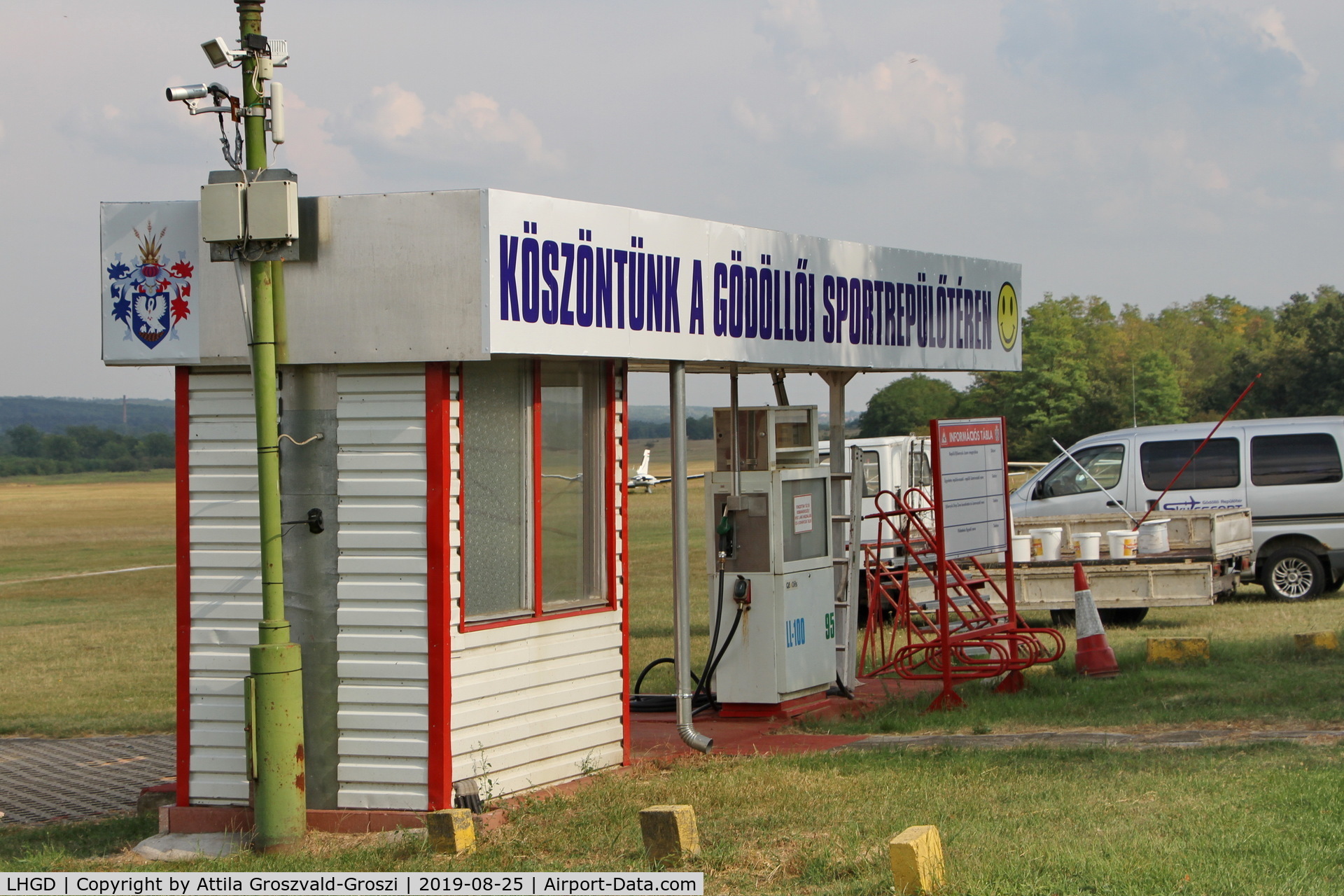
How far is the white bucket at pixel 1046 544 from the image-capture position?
55.9 ft

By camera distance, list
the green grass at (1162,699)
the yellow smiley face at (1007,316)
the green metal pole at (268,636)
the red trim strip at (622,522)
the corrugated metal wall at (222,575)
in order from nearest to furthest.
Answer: the green metal pole at (268,636), the corrugated metal wall at (222,575), the red trim strip at (622,522), the green grass at (1162,699), the yellow smiley face at (1007,316)

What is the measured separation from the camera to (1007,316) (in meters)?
13.3

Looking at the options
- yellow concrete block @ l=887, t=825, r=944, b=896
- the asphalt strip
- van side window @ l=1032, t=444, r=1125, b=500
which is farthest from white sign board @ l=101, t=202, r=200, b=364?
the asphalt strip

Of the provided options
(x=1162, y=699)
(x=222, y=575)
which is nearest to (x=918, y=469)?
(x=1162, y=699)

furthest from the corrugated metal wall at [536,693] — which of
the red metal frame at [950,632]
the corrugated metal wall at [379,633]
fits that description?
the red metal frame at [950,632]

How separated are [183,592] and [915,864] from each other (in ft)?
15.3

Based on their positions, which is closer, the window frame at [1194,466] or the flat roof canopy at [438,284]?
the flat roof canopy at [438,284]

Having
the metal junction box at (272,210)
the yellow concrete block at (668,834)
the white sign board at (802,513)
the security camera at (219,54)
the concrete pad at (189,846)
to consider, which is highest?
the security camera at (219,54)

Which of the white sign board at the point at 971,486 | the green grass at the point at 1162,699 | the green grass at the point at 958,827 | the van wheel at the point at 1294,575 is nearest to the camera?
the green grass at the point at 958,827

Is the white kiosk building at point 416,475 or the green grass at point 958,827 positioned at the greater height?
the white kiosk building at point 416,475

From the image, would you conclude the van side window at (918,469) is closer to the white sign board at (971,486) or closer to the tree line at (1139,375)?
the white sign board at (971,486)

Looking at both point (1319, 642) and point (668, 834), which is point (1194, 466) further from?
point (668, 834)

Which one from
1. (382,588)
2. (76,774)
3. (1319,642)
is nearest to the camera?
(382,588)

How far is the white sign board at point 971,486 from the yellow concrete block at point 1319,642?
109 inches
